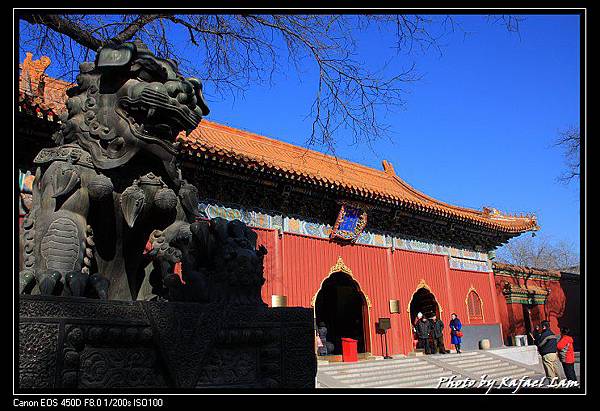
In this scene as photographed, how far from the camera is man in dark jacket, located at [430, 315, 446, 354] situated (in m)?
13.8

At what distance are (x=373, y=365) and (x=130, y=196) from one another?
31.4 ft

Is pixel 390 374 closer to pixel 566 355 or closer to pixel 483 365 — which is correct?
pixel 566 355

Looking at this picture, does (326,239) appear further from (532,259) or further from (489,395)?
(532,259)

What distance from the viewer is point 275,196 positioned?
11.3m

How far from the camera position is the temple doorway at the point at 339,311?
16438 mm

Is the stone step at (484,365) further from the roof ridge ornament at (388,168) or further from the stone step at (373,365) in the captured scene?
the roof ridge ornament at (388,168)

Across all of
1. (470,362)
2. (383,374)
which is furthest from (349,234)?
(470,362)

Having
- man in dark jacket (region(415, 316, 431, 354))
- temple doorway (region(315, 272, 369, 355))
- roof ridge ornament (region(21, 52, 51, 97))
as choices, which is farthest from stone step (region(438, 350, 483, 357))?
roof ridge ornament (region(21, 52, 51, 97))

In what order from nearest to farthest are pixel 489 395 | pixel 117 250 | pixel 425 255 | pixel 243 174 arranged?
pixel 489 395
pixel 117 250
pixel 243 174
pixel 425 255

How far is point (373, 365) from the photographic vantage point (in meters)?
11.2

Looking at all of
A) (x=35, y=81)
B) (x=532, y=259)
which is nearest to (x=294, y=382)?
(x=35, y=81)

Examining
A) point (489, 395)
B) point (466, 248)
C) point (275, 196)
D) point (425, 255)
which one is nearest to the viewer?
point (489, 395)

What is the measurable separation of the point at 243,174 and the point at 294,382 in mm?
7974

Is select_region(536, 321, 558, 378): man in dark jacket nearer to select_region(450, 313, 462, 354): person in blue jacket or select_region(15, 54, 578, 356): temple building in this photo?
select_region(15, 54, 578, 356): temple building
